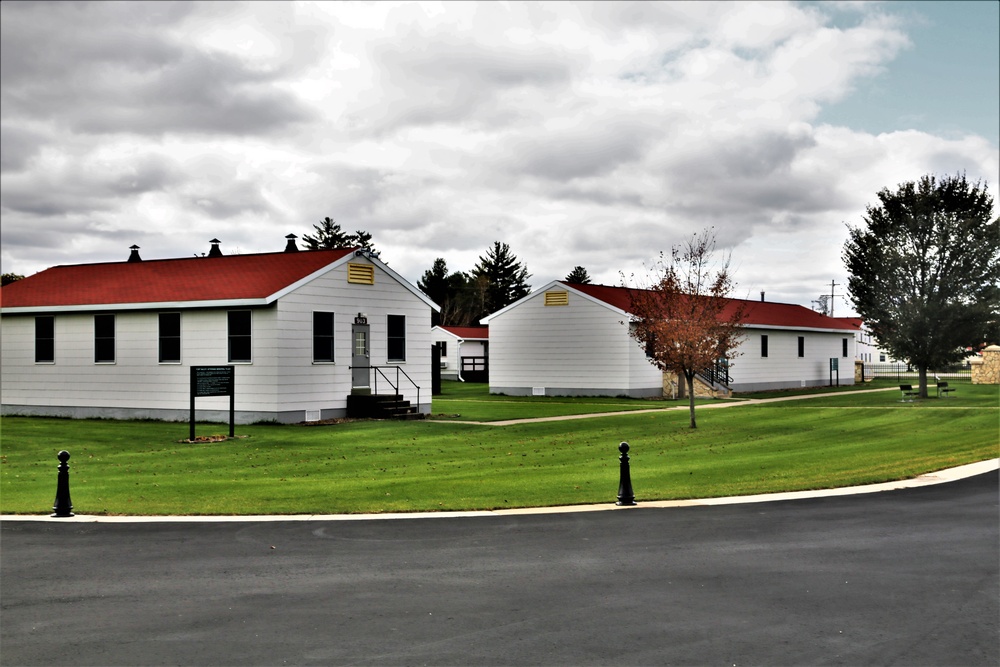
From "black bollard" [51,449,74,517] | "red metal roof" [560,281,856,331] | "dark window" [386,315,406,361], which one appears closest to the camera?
"black bollard" [51,449,74,517]

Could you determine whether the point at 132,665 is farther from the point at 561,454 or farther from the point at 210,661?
the point at 561,454

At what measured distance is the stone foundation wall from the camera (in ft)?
190

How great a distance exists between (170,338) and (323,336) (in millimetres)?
5084

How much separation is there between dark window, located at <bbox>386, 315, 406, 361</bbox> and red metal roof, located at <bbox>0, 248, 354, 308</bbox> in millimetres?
2984

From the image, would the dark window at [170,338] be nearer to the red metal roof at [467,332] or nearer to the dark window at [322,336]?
the dark window at [322,336]

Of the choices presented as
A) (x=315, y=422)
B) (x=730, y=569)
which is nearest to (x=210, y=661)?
(x=730, y=569)

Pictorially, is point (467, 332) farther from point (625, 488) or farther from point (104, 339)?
point (625, 488)

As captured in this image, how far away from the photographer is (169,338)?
31.4 m

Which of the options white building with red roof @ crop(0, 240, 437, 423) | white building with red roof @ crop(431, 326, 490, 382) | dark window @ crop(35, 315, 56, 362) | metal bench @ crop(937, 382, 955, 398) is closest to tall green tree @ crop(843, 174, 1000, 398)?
metal bench @ crop(937, 382, 955, 398)

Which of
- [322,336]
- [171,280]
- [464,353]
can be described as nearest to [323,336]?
[322,336]

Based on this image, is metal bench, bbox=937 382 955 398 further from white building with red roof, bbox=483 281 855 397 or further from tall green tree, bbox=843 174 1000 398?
white building with red roof, bbox=483 281 855 397

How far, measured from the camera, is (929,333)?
42.7 meters

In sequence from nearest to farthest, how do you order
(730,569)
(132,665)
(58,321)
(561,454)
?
(132,665)
(730,569)
(561,454)
(58,321)

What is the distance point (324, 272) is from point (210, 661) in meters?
24.9
